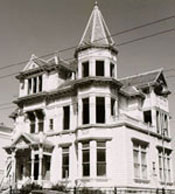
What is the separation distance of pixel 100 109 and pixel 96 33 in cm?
806

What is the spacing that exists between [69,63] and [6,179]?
576 inches

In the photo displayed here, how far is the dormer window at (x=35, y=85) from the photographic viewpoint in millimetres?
37656

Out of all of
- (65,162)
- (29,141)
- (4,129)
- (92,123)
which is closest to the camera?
(92,123)

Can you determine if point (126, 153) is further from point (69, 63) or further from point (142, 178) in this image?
point (69, 63)

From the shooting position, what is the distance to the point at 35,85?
3809 centimetres

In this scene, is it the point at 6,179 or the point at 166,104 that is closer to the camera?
the point at 6,179

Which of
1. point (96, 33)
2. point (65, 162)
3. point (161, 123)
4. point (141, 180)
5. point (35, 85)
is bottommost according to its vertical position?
point (141, 180)

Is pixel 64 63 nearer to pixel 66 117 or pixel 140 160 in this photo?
pixel 66 117

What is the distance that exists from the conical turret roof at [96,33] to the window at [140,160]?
10272 mm

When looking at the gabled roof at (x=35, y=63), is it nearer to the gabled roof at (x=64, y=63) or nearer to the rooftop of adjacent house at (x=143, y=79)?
the gabled roof at (x=64, y=63)

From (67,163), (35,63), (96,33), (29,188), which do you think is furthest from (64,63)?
(29,188)

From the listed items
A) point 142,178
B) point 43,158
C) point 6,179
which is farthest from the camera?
point 6,179

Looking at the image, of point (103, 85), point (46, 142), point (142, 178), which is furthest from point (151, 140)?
point (46, 142)

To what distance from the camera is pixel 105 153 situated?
30922mm
